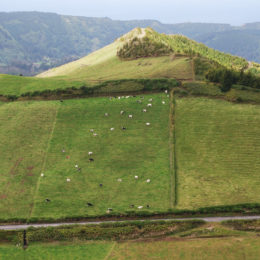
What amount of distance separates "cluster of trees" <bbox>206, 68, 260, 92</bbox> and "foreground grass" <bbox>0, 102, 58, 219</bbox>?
57.4 meters

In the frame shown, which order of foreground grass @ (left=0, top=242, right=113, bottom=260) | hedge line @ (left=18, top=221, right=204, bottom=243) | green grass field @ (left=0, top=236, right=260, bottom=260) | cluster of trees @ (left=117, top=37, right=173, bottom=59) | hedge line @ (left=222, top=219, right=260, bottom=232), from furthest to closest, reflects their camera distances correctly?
cluster of trees @ (left=117, top=37, right=173, bottom=59) → hedge line @ (left=18, top=221, right=204, bottom=243) → hedge line @ (left=222, top=219, right=260, bottom=232) → foreground grass @ (left=0, top=242, right=113, bottom=260) → green grass field @ (left=0, top=236, right=260, bottom=260)

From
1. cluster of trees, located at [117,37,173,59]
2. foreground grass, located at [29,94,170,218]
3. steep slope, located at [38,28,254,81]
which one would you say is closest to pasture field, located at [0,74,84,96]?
steep slope, located at [38,28,254,81]

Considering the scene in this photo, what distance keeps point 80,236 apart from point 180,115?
50.5 metres

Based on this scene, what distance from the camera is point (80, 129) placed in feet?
314

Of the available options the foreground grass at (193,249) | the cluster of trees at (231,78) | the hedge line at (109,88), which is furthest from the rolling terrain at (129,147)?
the foreground grass at (193,249)

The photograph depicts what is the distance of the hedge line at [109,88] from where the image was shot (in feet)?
356

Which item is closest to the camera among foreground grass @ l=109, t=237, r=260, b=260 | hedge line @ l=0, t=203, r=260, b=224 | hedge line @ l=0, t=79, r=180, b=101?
foreground grass @ l=109, t=237, r=260, b=260

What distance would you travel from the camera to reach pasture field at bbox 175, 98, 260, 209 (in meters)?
71.2

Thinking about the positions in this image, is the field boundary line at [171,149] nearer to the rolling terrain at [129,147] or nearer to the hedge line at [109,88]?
the rolling terrain at [129,147]

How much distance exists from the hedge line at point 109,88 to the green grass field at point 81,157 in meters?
4.08

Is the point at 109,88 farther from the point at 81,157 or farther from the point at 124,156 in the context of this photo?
the point at 124,156

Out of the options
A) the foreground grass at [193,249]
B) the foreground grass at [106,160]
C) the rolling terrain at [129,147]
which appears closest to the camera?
the foreground grass at [193,249]

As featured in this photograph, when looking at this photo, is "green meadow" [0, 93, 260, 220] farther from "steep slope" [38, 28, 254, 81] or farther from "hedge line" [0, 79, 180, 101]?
"steep slope" [38, 28, 254, 81]

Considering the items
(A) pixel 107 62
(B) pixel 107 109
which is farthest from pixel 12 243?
(A) pixel 107 62
